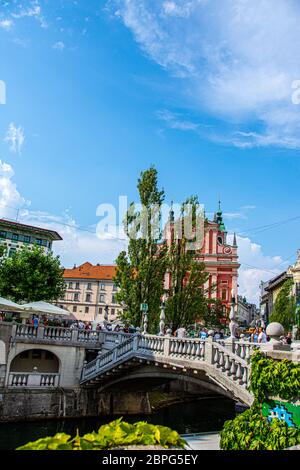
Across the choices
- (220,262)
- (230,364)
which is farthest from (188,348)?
(220,262)

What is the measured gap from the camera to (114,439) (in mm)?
3850

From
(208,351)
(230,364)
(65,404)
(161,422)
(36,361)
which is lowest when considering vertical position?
(161,422)

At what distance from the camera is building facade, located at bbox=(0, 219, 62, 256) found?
60062 millimetres

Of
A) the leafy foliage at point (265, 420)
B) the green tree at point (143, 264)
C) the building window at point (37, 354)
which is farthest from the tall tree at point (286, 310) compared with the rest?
the leafy foliage at point (265, 420)

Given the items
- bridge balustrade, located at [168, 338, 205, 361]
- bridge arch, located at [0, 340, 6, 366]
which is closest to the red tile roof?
bridge arch, located at [0, 340, 6, 366]

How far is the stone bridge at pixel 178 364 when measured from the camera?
1253 cm

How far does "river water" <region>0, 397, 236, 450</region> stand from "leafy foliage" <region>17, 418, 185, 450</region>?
16190 mm

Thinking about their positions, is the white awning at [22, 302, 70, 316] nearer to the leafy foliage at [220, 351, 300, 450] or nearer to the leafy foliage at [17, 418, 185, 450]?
the leafy foliage at [220, 351, 300, 450]

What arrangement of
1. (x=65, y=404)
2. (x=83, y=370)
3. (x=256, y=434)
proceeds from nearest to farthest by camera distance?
(x=256, y=434), (x=65, y=404), (x=83, y=370)

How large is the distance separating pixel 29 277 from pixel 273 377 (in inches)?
1119

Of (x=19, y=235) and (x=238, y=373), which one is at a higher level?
(x=19, y=235)

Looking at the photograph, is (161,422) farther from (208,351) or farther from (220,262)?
(220,262)
